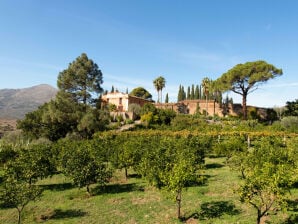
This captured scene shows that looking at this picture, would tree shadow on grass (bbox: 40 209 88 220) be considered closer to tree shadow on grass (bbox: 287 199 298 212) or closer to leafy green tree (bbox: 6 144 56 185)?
leafy green tree (bbox: 6 144 56 185)

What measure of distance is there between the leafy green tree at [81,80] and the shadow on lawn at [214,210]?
32.4 metres

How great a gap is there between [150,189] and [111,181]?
4114mm

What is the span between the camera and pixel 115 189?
1594 cm

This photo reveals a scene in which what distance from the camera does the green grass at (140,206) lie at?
34.6ft

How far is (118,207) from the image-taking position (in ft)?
40.9

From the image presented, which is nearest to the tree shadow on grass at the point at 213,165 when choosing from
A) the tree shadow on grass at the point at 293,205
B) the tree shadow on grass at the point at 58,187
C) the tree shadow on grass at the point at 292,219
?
the tree shadow on grass at the point at 293,205

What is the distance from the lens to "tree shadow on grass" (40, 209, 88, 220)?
1170cm

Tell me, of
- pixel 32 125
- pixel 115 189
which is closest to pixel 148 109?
pixel 32 125

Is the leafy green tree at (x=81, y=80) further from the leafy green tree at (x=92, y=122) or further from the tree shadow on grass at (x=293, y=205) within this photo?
the tree shadow on grass at (x=293, y=205)

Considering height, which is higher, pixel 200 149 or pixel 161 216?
pixel 200 149

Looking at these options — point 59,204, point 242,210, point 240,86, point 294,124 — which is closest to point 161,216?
point 242,210

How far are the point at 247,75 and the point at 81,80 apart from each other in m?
32.4

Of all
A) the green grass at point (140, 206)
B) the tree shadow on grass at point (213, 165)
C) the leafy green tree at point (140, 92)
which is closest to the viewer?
the green grass at point (140, 206)

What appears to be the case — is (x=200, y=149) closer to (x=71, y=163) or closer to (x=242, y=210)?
(x=242, y=210)
